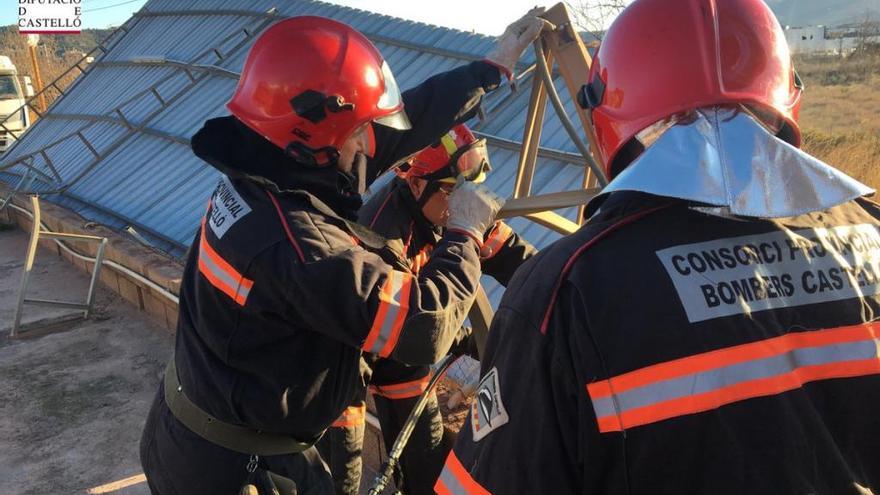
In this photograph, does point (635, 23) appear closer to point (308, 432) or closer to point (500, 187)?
point (308, 432)

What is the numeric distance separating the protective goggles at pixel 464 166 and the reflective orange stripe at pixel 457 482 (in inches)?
72.1

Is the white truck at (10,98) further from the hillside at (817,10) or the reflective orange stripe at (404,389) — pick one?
the hillside at (817,10)

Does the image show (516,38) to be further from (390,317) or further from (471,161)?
(390,317)

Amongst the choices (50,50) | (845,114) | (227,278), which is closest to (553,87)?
(227,278)

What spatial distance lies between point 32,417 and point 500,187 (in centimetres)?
385

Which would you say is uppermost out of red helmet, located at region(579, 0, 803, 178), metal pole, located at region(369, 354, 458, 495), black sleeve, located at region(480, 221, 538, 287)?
red helmet, located at region(579, 0, 803, 178)

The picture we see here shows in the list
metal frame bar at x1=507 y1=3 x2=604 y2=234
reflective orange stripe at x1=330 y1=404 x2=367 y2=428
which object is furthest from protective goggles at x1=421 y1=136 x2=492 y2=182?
reflective orange stripe at x1=330 y1=404 x2=367 y2=428

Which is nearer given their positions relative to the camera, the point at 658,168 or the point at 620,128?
the point at 658,168

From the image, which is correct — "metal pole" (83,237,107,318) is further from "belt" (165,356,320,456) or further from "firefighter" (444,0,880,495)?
"firefighter" (444,0,880,495)

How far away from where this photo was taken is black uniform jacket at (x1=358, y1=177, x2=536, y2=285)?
10.2 ft

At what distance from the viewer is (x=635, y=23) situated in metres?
1.40

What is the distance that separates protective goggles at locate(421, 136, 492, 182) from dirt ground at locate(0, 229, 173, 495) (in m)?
2.64

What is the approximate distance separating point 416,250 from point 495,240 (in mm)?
348

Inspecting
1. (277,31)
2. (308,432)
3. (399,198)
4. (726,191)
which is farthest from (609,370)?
(399,198)
